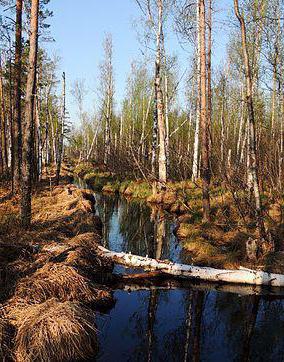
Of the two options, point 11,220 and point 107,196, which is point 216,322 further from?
point 107,196

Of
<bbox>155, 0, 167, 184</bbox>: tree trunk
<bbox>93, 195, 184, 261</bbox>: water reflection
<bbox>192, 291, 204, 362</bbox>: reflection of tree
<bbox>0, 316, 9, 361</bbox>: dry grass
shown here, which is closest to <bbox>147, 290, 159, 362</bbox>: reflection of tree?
<bbox>192, 291, 204, 362</bbox>: reflection of tree

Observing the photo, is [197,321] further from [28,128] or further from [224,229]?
[28,128]

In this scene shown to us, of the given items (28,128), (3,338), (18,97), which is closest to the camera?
(3,338)

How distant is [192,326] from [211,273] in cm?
176

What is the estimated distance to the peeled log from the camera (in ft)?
25.5

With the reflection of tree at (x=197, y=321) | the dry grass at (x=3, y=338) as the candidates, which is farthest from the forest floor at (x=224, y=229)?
the dry grass at (x=3, y=338)

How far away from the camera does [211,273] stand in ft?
26.0

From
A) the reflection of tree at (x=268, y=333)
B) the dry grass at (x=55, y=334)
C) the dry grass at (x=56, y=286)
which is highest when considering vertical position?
the dry grass at (x=56, y=286)

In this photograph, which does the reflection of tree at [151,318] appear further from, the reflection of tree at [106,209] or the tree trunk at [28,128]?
the tree trunk at [28,128]

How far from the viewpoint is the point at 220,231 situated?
11133 millimetres

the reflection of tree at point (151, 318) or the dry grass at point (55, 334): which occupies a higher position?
the dry grass at point (55, 334)

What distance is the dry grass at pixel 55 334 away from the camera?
186 inches

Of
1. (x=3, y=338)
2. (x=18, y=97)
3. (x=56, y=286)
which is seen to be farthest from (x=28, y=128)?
(x=18, y=97)

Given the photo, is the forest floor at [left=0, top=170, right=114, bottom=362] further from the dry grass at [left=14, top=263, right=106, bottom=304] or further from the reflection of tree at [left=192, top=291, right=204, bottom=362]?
the reflection of tree at [left=192, top=291, right=204, bottom=362]
